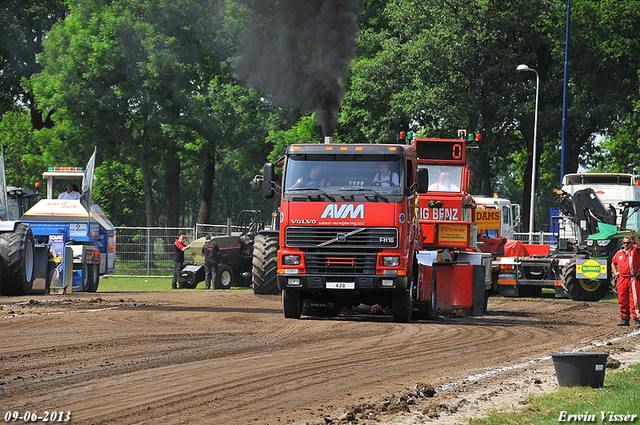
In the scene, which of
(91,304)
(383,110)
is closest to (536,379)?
(91,304)

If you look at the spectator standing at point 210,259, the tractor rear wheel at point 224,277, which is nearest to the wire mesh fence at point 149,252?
the tractor rear wheel at point 224,277

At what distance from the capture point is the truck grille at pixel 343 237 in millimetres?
14555

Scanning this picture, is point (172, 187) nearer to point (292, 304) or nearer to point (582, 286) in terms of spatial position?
point (582, 286)

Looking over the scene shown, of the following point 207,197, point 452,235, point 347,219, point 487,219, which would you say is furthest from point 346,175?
point 207,197

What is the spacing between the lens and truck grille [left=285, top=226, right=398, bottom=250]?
1455 cm

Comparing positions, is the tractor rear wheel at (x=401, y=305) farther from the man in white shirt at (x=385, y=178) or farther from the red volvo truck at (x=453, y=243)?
the red volvo truck at (x=453, y=243)

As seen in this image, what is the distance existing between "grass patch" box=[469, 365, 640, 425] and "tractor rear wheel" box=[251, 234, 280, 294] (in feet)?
39.8

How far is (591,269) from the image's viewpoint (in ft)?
77.8

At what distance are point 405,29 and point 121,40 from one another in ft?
45.2

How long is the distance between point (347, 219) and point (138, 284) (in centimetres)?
1884

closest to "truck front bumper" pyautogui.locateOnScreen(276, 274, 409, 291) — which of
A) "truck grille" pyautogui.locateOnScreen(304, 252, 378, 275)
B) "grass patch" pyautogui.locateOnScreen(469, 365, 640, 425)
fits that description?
"truck grille" pyautogui.locateOnScreen(304, 252, 378, 275)

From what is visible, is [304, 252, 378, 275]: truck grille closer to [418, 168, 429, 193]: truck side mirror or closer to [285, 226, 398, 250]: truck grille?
[285, 226, 398, 250]: truck grille

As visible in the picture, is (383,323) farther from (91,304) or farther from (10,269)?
(10,269)

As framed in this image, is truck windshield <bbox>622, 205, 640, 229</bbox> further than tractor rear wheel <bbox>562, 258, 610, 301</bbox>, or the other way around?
truck windshield <bbox>622, 205, 640, 229</bbox>
